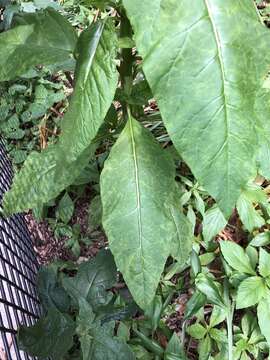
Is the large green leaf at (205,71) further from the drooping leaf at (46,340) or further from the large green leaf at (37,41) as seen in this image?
the drooping leaf at (46,340)

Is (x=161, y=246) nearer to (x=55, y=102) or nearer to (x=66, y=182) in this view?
(x=66, y=182)

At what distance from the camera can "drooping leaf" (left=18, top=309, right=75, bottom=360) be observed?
142 centimetres

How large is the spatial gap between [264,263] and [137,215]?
2.14 feet

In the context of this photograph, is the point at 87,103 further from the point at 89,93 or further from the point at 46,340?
→ the point at 46,340

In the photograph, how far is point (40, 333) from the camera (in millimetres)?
1431

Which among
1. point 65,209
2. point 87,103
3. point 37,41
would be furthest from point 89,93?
point 65,209

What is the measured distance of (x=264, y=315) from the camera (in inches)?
61.6

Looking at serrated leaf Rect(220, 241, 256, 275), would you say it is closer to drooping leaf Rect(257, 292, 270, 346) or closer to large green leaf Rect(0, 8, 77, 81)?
drooping leaf Rect(257, 292, 270, 346)

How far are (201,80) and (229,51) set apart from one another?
0.19 feet

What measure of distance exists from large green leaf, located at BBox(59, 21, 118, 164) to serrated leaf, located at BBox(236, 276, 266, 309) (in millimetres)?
867

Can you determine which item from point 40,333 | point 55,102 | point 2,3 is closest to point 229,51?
point 40,333

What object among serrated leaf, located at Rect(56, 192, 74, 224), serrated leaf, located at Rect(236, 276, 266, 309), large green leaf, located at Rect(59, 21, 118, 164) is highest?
large green leaf, located at Rect(59, 21, 118, 164)

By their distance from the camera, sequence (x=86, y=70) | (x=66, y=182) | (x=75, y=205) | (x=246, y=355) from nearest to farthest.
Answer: (x=86, y=70), (x=66, y=182), (x=246, y=355), (x=75, y=205)

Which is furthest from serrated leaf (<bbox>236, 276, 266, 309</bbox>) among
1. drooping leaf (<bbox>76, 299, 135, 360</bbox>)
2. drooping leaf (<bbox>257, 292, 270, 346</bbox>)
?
drooping leaf (<bbox>76, 299, 135, 360</bbox>)
